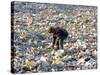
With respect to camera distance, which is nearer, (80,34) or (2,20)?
(2,20)

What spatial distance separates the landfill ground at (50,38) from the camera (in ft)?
9.04

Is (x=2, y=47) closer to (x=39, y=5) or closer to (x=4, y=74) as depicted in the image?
(x=4, y=74)

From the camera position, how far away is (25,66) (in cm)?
276

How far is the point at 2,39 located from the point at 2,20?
0.18m

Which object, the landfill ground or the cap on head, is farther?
the cap on head

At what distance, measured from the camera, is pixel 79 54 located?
299cm

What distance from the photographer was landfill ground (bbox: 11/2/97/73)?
9.04ft

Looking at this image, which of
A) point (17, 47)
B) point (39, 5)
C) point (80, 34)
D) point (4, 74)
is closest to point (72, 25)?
point (80, 34)

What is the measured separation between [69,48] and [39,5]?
0.54 meters

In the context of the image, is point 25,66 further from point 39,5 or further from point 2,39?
point 39,5

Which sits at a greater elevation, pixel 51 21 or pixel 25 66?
pixel 51 21

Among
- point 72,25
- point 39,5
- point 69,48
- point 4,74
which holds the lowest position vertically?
point 4,74

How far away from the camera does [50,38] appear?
2.88 m

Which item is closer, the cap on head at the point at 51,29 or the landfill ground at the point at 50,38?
the landfill ground at the point at 50,38
